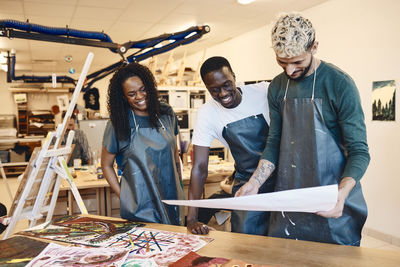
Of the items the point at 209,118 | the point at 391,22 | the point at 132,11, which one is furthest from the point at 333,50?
the point at 209,118

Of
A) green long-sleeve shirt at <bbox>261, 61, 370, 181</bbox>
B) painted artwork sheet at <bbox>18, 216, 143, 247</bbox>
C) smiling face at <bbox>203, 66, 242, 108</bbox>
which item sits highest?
smiling face at <bbox>203, 66, 242, 108</bbox>

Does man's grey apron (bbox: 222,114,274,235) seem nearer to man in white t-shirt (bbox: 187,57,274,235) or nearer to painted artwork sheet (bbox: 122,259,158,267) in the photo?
man in white t-shirt (bbox: 187,57,274,235)

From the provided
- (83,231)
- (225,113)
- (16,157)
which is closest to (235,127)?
(225,113)

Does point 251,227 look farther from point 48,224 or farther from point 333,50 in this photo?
point 333,50

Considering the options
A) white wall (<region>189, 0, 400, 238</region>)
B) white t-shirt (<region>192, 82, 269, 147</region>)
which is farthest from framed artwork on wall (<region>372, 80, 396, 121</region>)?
white t-shirt (<region>192, 82, 269, 147</region>)

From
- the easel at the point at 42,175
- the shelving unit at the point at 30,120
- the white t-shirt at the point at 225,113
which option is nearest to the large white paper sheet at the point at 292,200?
the white t-shirt at the point at 225,113

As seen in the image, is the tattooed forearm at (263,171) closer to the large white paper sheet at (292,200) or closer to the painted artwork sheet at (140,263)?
the large white paper sheet at (292,200)

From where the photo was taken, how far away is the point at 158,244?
1341mm

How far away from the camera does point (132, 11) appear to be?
5047mm

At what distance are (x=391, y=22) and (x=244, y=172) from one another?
2.94m

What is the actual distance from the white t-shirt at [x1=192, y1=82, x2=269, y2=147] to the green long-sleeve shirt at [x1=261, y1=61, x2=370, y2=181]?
0.85ft

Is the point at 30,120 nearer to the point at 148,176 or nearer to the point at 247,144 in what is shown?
the point at 148,176

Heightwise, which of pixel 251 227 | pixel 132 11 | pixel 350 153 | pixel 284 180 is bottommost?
pixel 251 227

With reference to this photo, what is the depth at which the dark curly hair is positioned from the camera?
1967 mm
